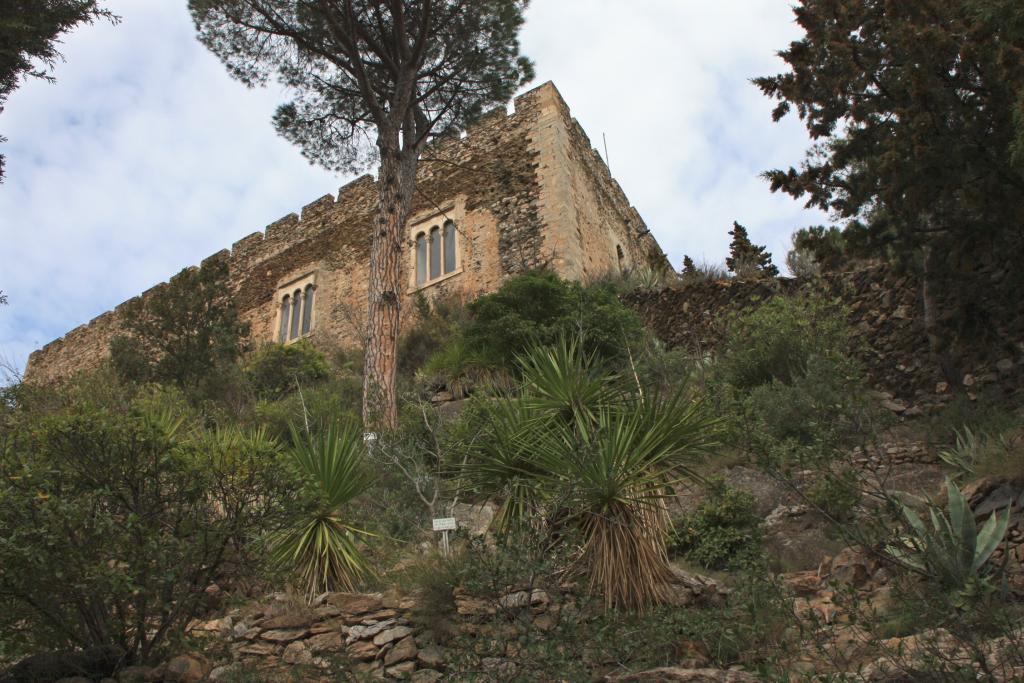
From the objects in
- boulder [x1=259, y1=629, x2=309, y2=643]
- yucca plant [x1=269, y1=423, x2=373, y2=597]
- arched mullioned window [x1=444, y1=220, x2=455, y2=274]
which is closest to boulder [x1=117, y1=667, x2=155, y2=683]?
boulder [x1=259, y1=629, x2=309, y2=643]

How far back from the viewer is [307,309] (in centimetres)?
1864

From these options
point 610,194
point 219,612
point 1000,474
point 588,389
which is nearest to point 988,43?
point 1000,474

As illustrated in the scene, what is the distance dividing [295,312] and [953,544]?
1592 cm

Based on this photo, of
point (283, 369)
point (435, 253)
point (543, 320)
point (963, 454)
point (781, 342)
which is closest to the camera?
point (963, 454)

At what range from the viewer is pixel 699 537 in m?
6.74

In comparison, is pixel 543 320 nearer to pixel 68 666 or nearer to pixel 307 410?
pixel 307 410

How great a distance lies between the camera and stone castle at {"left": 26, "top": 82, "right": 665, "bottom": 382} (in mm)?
15273

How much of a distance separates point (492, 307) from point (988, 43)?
6.28m

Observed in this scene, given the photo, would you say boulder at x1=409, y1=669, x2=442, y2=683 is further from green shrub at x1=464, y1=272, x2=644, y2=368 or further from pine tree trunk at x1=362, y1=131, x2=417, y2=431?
green shrub at x1=464, y1=272, x2=644, y2=368

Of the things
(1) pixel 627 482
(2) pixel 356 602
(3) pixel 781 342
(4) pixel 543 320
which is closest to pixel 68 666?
(2) pixel 356 602

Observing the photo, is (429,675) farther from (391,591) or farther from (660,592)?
(660,592)

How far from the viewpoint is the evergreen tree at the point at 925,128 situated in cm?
658

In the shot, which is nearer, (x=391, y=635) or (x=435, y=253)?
(x=391, y=635)

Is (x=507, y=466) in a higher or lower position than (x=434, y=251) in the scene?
lower
